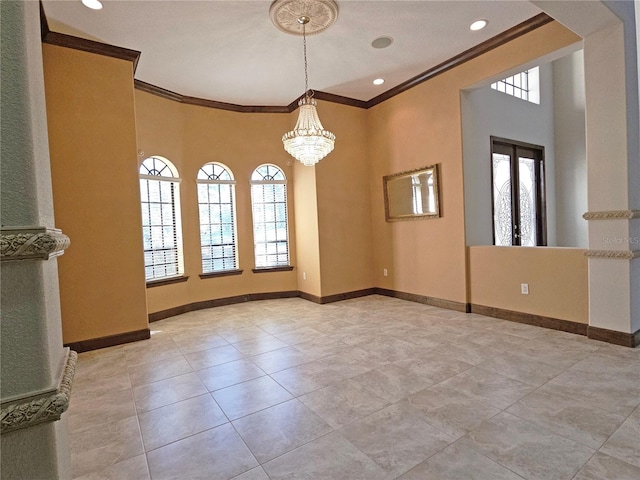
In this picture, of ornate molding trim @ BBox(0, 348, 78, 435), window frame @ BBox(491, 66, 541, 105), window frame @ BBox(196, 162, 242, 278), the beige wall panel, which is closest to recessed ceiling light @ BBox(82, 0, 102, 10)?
window frame @ BBox(196, 162, 242, 278)

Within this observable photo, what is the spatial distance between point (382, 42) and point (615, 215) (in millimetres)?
2892

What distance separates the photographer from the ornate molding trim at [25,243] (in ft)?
2.50

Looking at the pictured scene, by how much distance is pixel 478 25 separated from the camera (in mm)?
3602

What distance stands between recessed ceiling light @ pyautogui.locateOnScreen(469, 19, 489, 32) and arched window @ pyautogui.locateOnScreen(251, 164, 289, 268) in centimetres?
341

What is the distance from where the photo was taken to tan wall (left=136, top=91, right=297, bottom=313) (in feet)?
15.8

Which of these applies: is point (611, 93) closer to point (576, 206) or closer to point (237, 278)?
point (576, 206)

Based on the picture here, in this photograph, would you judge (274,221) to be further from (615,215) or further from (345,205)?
(615,215)

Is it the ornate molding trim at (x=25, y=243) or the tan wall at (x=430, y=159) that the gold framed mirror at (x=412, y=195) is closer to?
the tan wall at (x=430, y=159)

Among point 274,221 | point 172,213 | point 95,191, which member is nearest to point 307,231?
point 274,221

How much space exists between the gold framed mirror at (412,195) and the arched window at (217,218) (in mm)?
2544

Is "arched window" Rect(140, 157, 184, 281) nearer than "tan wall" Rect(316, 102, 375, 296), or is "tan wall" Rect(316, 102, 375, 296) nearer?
"arched window" Rect(140, 157, 184, 281)

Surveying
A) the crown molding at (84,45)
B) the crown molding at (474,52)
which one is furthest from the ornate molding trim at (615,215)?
the crown molding at (84,45)

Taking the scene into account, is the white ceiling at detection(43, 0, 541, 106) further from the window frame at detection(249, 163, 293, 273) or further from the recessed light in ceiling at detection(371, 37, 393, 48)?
the window frame at detection(249, 163, 293, 273)

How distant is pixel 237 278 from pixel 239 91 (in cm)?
291
